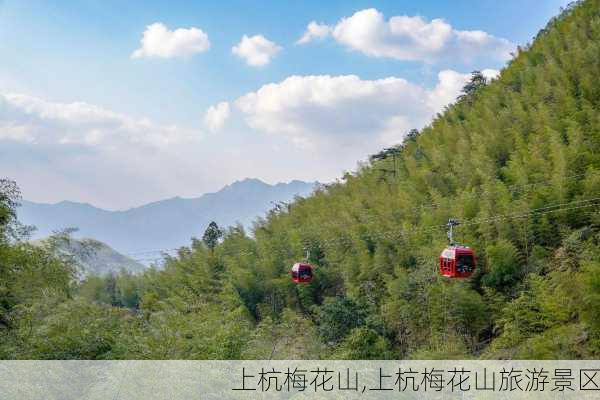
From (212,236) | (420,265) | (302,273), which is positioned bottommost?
(302,273)

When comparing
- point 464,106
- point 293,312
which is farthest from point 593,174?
point 464,106

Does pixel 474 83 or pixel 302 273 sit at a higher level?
pixel 474 83

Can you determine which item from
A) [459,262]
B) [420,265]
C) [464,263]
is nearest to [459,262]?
[459,262]

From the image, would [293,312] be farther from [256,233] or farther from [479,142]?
[479,142]

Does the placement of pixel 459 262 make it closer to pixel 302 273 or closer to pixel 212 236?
pixel 302 273

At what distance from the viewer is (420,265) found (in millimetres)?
13867

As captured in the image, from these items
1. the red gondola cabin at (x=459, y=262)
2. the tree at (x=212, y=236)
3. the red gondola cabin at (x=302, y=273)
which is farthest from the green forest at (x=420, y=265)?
the tree at (x=212, y=236)

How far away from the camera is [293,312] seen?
17828 mm

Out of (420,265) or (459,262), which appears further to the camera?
(420,265)

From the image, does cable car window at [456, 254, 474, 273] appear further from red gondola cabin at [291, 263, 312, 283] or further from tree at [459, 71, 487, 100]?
tree at [459, 71, 487, 100]

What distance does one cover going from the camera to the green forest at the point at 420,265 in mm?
9562

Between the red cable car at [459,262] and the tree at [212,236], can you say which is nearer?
the red cable car at [459,262]

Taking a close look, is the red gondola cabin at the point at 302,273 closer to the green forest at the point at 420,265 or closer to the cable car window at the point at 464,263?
the green forest at the point at 420,265

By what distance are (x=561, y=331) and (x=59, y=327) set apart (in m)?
8.83
